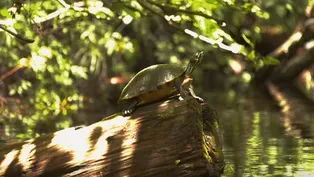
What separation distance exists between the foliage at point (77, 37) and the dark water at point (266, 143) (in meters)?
0.80

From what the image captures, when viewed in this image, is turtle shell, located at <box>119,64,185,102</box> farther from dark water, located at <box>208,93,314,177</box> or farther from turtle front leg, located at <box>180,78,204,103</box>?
dark water, located at <box>208,93,314,177</box>

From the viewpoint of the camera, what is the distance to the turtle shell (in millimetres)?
4793

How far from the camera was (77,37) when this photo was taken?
11.2 metres

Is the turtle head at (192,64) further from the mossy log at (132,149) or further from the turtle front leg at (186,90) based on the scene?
the mossy log at (132,149)

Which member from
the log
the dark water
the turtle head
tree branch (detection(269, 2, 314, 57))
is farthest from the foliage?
the log

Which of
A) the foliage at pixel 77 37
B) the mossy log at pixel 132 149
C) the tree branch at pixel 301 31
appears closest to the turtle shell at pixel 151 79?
the mossy log at pixel 132 149

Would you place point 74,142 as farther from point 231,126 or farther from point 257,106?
point 257,106

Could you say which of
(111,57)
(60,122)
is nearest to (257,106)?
(60,122)

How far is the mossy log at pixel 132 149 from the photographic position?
428cm

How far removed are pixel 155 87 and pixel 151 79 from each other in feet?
0.36

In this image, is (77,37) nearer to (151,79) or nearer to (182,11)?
(182,11)

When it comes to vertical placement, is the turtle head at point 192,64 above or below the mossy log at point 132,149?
above

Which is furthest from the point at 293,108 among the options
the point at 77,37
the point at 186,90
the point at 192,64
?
the point at 186,90

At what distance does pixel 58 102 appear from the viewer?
9.31 meters
